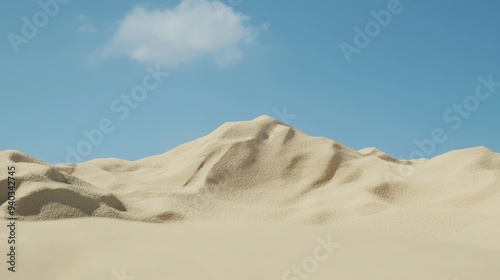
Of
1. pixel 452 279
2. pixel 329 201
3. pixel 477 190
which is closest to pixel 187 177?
pixel 329 201

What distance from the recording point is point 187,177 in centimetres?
715

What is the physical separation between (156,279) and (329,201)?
3.45 m

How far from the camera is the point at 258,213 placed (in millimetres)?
6113

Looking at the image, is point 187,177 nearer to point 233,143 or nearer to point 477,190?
point 233,143

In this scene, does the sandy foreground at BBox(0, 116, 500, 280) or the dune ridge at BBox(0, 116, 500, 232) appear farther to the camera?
the dune ridge at BBox(0, 116, 500, 232)

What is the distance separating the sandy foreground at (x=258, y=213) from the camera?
11.6 feet

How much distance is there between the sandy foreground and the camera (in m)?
3.53

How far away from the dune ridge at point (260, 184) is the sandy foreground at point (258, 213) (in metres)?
0.02

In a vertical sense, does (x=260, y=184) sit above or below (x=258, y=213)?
above

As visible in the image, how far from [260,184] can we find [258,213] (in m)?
0.93

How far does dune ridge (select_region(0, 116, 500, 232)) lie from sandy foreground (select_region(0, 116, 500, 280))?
0.06ft

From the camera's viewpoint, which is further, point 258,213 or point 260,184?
point 260,184

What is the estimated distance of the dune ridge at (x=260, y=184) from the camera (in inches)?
209

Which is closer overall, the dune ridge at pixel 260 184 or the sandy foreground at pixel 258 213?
the sandy foreground at pixel 258 213
